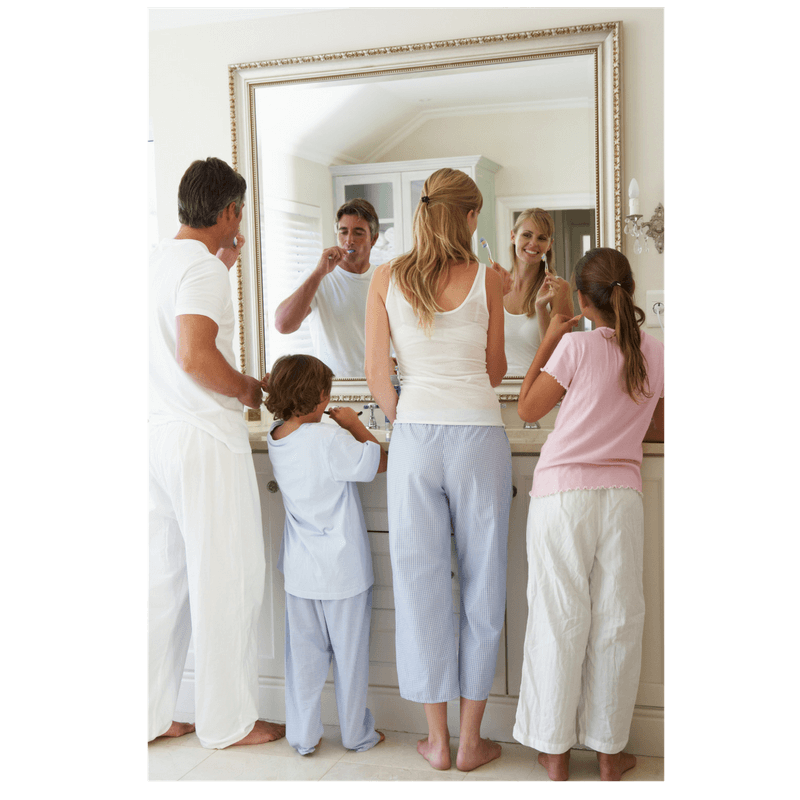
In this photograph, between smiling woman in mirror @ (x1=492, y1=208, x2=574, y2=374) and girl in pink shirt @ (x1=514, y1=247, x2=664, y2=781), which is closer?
girl in pink shirt @ (x1=514, y1=247, x2=664, y2=781)

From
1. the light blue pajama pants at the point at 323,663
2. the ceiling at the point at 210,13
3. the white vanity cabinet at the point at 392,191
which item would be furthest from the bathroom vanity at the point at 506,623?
the ceiling at the point at 210,13

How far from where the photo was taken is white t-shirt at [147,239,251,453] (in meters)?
1.80

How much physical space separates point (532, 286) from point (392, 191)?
0.51 m

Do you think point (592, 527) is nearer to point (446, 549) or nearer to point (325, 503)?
point (446, 549)

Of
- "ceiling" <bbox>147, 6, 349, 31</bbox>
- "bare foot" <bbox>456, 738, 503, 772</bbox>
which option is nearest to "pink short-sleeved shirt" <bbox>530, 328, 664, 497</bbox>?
"bare foot" <bbox>456, 738, 503, 772</bbox>

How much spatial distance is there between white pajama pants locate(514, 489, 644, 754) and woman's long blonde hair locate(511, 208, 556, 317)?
28.4 inches

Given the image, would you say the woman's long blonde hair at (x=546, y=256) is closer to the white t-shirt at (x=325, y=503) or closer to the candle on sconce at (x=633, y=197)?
the candle on sconce at (x=633, y=197)

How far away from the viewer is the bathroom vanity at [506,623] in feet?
6.24

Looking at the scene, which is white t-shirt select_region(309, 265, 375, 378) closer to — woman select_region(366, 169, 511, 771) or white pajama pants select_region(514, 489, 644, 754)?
woman select_region(366, 169, 511, 771)

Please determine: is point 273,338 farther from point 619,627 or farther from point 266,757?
point 619,627

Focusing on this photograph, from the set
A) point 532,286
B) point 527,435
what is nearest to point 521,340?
point 532,286

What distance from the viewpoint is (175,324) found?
5.97ft

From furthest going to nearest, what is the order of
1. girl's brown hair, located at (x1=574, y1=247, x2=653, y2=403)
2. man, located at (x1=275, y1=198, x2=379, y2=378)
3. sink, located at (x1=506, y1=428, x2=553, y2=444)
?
1. man, located at (x1=275, y1=198, x2=379, y2=378)
2. sink, located at (x1=506, y1=428, x2=553, y2=444)
3. girl's brown hair, located at (x1=574, y1=247, x2=653, y2=403)

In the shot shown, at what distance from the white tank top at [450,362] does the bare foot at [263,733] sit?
3.06 feet
